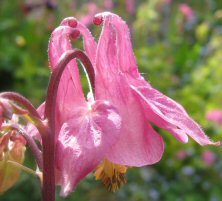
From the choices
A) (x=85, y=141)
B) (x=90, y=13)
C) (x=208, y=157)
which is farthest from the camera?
(x=90, y=13)

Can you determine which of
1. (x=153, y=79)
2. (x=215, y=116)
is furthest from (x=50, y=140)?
(x=153, y=79)

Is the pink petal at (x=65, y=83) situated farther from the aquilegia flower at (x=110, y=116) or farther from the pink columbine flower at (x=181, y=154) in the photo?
the pink columbine flower at (x=181, y=154)

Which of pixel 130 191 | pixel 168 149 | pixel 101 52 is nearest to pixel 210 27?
pixel 168 149

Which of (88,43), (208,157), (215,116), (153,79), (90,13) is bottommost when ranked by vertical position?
(208,157)

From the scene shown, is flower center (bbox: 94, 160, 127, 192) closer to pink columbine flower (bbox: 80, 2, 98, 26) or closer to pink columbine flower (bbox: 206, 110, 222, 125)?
pink columbine flower (bbox: 206, 110, 222, 125)

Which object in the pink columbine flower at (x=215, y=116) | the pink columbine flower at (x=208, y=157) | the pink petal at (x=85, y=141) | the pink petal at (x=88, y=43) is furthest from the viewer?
the pink columbine flower at (x=208, y=157)

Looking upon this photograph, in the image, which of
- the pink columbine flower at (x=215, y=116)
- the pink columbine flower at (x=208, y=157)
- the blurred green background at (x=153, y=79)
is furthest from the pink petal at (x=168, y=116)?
the pink columbine flower at (x=208, y=157)

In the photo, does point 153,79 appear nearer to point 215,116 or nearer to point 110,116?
point 215,116
